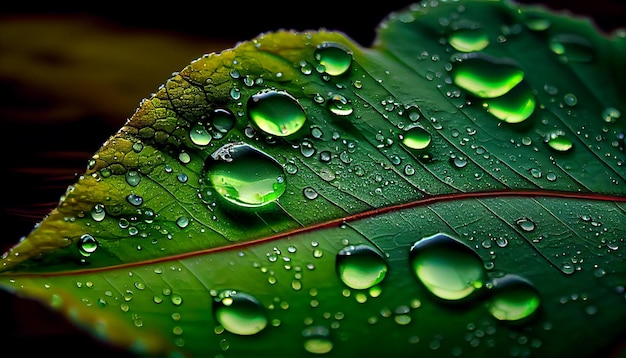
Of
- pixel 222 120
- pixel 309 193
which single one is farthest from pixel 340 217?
pixel 222 120

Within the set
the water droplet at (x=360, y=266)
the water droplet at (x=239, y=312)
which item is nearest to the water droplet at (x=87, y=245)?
the water droplet at (x=239, y=312)

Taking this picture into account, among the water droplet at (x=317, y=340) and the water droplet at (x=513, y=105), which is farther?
the water droplet at (x=513, y=105)

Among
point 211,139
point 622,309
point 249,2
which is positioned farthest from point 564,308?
point 249,2

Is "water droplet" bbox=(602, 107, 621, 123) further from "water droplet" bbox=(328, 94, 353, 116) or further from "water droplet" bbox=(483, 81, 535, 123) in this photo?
"water droplet" bbox=(328, 94, 353, 116)

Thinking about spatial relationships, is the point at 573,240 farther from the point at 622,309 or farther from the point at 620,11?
the point at 620,11

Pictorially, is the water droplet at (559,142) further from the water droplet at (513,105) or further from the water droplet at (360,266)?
the water droplet at (360,266)

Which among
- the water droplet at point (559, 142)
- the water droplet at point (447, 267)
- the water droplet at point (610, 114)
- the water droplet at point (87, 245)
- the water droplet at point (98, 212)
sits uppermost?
the water droplet at point (610, 114)

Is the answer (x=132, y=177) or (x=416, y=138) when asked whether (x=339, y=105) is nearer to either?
(x=416, y=138)
